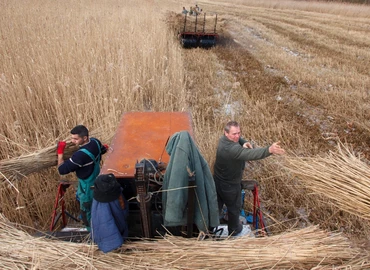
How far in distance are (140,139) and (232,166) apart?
0.97 m

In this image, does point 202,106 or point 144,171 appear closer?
point 144,171

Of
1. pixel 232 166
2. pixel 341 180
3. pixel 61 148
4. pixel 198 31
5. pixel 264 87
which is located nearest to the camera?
pixel 341 180

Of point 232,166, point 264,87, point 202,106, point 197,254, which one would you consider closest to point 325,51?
point 264,87

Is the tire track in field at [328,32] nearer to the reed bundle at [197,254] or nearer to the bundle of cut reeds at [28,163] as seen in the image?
the reed bundle at [197,254]

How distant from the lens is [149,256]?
1939mm

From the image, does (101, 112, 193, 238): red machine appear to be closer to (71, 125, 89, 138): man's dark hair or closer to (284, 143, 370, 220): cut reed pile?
(71, 125, 89, 138): man's dark hair

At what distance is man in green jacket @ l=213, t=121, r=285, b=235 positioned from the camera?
2.71m

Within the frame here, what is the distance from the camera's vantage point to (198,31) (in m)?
11.3

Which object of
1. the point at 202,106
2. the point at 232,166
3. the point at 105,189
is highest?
the point at 105,189

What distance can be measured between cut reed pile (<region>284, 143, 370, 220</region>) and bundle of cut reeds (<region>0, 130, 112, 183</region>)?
242cm

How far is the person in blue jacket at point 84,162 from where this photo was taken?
2.55 m

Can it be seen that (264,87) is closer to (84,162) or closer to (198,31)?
(198,31)

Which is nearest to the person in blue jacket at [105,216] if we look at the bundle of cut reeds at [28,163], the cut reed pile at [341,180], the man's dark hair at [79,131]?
the man's dark hair at [79,131]

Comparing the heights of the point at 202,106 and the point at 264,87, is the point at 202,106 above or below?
below
